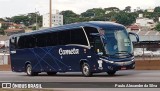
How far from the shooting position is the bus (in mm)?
26703

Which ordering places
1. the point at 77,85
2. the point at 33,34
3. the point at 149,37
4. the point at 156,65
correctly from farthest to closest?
the point at 149,37
the point at 156,65
the point at 33,34
the point at 77,85

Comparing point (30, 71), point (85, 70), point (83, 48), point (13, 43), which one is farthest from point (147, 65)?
point (13, 43)

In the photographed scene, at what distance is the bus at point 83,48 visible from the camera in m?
26.7

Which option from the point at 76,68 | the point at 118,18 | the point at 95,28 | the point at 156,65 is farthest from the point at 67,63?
the point at 118,18

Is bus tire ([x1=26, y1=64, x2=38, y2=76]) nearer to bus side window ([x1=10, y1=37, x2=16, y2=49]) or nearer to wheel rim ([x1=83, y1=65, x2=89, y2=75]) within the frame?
bus side window ([x1=10, y1=37, x2=16, y2=49])

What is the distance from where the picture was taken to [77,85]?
21.2 meters

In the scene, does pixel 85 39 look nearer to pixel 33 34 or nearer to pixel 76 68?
pixel 76 68

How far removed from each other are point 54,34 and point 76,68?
3045 mm

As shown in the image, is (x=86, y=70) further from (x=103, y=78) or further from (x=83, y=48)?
(x=103, y=78)

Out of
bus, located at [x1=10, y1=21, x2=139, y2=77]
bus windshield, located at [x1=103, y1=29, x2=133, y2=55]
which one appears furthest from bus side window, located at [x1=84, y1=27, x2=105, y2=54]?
bus windshield, located at [x1=103, y1=29, x2=133, y2=55]

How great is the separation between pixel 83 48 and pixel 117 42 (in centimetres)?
208

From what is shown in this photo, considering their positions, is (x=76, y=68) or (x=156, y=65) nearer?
(x=76, y=68)

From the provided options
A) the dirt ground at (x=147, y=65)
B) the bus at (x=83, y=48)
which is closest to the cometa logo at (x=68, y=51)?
the bus at (x=83, y=48)

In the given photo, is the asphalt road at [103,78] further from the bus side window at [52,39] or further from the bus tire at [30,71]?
the bus tire at [30,71]
